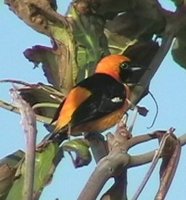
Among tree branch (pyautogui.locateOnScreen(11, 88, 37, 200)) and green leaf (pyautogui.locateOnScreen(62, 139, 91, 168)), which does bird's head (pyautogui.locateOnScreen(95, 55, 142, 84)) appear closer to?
green leaf (pyautogui.locateOnScreen(62, 139, 91, 168))

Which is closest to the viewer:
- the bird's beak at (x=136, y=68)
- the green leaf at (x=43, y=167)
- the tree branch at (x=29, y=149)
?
the tree branch at (x=29, y=149)

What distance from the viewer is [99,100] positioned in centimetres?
121

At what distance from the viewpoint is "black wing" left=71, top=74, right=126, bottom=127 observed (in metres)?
1.15

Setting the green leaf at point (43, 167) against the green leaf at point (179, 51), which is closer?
the green leaf at point (43, 167)

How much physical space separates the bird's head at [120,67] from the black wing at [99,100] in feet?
Result: 0.05

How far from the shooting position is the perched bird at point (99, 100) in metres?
1.14

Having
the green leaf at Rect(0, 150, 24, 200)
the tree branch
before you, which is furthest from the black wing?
the tree branch

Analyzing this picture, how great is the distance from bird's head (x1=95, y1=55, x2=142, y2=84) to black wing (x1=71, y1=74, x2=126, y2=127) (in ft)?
0.05

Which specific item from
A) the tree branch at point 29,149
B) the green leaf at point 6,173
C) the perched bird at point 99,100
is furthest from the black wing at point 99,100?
the tree branch at point 29,149

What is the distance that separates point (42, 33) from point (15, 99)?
30cm

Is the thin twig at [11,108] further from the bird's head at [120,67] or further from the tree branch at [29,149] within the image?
the tree branch at [29,149]

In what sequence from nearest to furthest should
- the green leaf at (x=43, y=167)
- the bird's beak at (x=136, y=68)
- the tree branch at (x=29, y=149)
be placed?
1. the tree branch at (x=29, y=149)
2. the green leaf at (x=43, y=167)
3. the bird's beak at (x=136, y=68)

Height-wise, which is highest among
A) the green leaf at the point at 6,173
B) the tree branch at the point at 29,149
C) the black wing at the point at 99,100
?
the tree branch at the point at 29,149

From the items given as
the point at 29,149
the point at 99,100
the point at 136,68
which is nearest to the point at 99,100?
the point at 99,100
